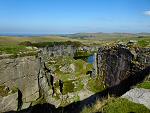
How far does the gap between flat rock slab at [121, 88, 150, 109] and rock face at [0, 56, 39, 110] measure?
Result: 907 cm

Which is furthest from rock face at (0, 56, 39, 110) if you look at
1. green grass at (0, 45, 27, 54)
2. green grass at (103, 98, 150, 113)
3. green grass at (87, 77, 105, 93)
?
green grass at (103, 98, 150, 113)

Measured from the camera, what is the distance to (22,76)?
17969mm

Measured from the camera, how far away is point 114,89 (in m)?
23.5

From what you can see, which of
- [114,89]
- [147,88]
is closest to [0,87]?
[147,88]

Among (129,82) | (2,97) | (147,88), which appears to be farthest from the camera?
(129,82)

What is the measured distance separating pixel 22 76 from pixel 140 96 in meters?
10.1

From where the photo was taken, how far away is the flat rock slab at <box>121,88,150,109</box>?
953 cm

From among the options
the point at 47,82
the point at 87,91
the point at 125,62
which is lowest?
the point at 87,91

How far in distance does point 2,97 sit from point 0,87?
26.4 inches

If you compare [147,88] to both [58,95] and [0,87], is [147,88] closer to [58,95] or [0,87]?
[0,87]

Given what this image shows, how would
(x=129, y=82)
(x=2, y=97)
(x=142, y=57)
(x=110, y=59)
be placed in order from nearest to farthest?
(x=2, y=97)
(x=142, y=57)
(x=129, y=82)
(x=110, y=59)

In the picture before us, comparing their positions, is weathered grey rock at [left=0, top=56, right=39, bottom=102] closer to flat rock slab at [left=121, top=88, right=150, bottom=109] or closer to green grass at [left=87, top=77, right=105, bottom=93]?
green grass at [left=87, top=77, right=105, bottom=93]

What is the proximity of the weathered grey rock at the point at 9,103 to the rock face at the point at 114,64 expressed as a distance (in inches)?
382

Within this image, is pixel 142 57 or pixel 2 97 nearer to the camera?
pixel 2 97
